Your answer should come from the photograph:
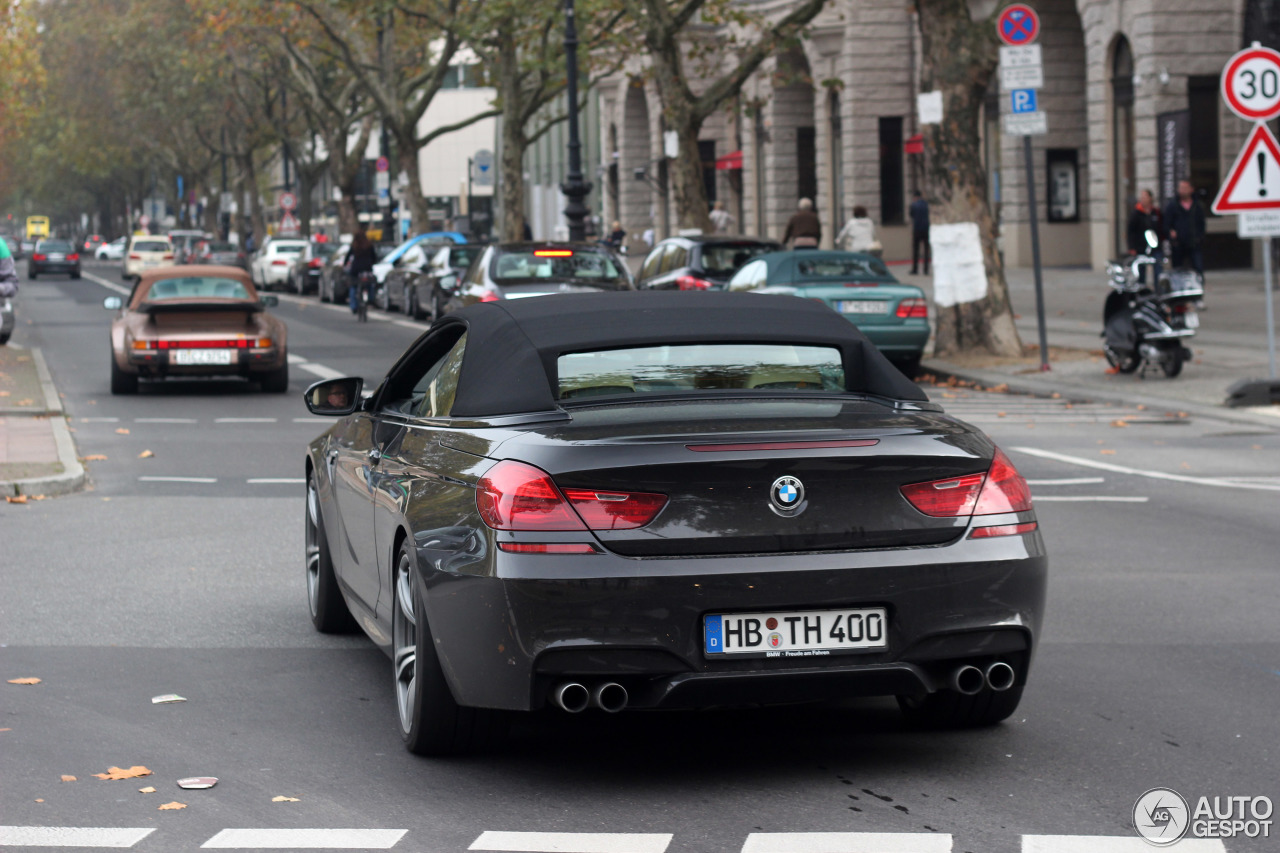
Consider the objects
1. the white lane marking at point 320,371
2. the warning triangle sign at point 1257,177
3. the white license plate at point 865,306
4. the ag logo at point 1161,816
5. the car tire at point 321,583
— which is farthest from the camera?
the white lane marking at point 320,371

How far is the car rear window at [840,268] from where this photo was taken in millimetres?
20672

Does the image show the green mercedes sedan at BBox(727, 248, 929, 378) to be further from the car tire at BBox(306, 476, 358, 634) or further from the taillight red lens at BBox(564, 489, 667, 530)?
the taillight red lens at BBox(564, 489, 667, 530)

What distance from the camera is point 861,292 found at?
20.2 m

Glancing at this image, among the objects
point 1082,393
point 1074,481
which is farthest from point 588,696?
point 1082,393

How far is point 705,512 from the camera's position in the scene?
5.09 meters

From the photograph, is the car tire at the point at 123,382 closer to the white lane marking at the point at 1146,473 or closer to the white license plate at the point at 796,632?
the white lane marking at the point at 1146,473

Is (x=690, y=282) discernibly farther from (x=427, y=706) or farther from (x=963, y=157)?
(x=427, y=706)

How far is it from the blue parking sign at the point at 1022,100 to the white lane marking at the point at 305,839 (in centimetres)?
1619

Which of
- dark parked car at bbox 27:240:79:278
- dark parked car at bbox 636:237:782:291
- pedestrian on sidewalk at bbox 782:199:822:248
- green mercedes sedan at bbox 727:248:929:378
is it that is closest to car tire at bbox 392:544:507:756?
green mercedes sedan at bbox 727:248:929:378

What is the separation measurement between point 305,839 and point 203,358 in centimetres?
1498

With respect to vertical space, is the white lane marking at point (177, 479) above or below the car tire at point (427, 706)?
below

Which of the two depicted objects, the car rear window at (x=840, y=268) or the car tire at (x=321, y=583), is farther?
the car rear window at (x=840, y=268)

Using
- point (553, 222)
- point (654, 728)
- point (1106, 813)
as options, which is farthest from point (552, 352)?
point (553, 222)

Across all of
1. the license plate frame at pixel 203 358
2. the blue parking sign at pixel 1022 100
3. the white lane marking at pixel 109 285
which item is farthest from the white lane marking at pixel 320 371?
the white lane marking at pixel 109 285
